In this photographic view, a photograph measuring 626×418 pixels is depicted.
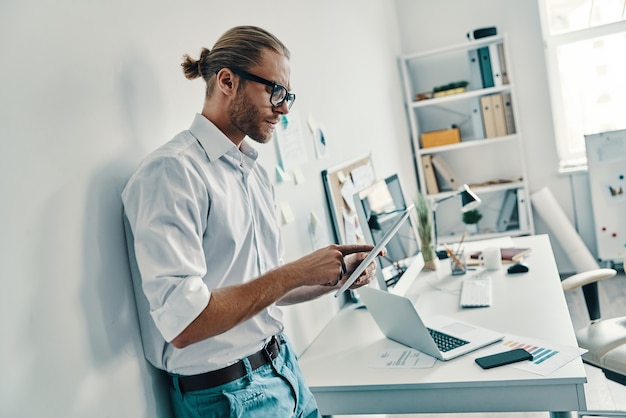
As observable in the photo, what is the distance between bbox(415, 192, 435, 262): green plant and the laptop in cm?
76

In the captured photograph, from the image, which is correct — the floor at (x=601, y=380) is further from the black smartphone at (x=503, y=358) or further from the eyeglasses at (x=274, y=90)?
the eyeglasses at (x=274, y=90)

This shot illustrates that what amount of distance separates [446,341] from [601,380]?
1.57m

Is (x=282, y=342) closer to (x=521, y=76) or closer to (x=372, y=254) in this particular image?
(x=372, y=254)

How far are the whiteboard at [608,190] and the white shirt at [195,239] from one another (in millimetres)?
3548

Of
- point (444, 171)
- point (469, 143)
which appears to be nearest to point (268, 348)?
point (469, 143)

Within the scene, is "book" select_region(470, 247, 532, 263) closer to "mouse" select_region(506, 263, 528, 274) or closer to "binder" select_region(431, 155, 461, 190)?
"mouse" select_region(506, 263, 528, 274)

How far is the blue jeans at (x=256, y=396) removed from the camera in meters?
1.32

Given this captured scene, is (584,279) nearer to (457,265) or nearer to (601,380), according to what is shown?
(457,265)

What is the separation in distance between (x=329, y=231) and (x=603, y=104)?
10.2ft

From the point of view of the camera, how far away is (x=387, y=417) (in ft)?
10.2

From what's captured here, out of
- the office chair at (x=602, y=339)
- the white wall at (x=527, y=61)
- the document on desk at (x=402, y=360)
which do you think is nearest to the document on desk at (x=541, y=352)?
the document on desk at (x=402, y=360)

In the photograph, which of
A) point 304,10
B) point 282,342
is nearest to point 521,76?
point 304,10

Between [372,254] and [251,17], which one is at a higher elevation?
[251,17]

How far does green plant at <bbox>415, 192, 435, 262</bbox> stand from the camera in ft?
9.27
